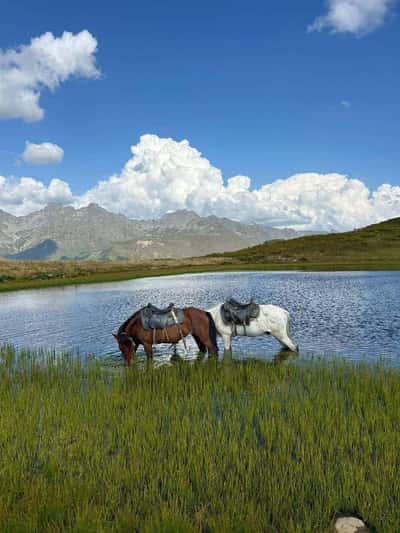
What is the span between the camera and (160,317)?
43.3 feet

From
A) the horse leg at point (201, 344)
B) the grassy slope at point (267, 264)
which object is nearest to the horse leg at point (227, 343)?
the horse leg at point (201, 344)

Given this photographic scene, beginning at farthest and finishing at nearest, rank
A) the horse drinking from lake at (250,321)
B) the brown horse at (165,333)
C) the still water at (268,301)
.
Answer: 1. the still water at (268,301)
2. the horse drinking from lake at (250,321)
3. the brown horse at (165,333)

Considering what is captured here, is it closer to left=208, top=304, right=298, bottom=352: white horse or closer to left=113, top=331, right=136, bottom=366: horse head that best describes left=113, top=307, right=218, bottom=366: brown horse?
left=113, top=331, right=136, bottom=366: horse head

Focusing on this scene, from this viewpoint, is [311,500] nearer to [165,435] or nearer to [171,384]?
[165,435]

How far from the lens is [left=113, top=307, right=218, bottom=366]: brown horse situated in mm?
13047

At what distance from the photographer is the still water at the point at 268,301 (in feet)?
50.1

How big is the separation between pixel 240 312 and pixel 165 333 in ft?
9.31

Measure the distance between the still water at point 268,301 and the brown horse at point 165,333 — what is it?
1493 mm

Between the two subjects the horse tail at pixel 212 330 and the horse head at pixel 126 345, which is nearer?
the horse head at pixel 126 345

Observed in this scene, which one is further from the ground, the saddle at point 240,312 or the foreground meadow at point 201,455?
the saddle at point 240,312

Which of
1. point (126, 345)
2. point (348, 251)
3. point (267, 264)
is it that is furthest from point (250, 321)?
point (348, 251)

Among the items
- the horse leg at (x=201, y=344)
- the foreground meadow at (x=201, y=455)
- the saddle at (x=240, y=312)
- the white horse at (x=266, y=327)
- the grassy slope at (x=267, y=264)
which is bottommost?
the foreground meadow at (x=201, y=455)

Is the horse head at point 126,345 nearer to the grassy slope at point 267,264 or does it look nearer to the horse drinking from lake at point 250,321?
the horse drinking from lake at point 250,321

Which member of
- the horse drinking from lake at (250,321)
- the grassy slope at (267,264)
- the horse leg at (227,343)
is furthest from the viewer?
the grassy slope at (267,264)
